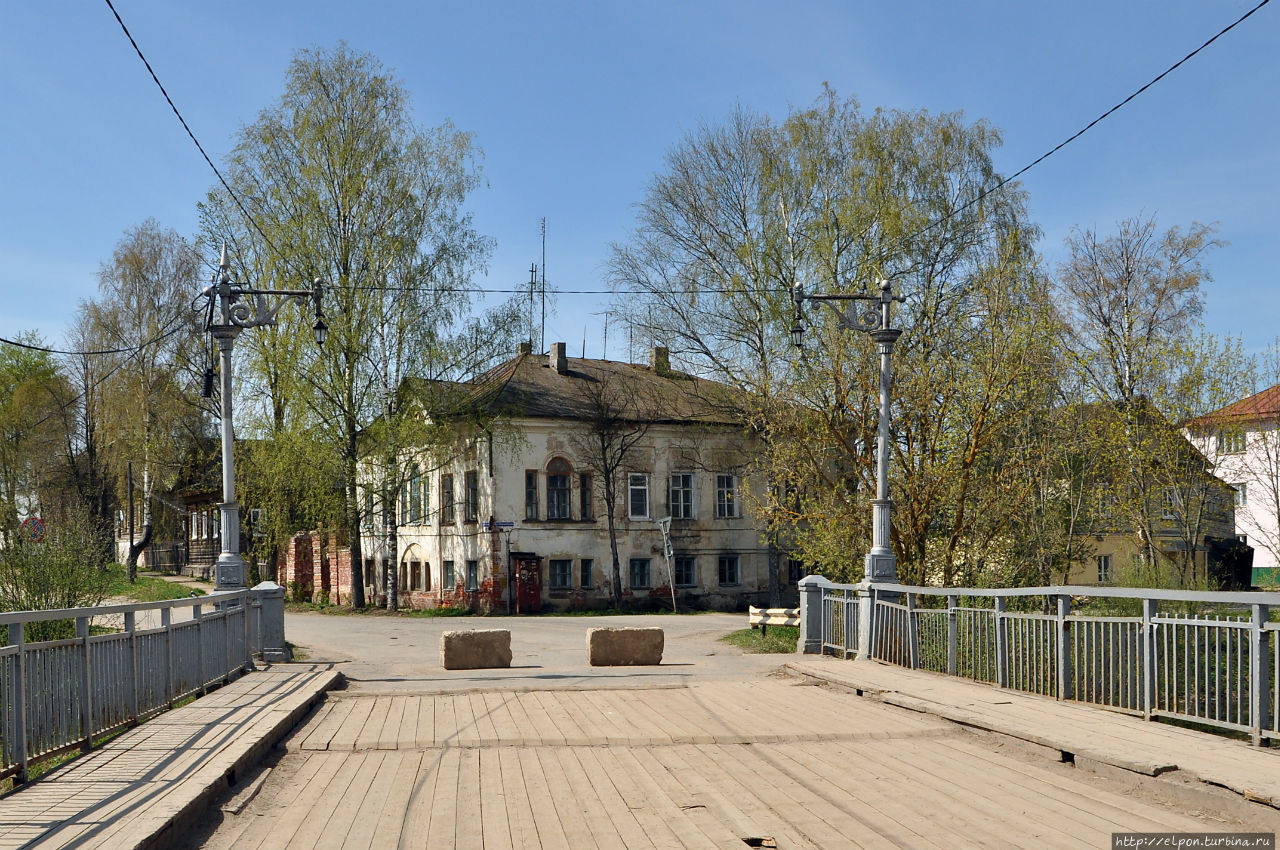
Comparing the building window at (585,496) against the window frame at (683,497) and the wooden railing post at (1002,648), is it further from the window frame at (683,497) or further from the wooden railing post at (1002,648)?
the wooden railing post at (1002,648)

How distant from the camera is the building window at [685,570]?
4397 centimetres

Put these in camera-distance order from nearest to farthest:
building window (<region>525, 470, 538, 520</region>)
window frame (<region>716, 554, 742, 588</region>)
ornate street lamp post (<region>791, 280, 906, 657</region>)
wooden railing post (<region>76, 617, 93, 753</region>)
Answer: wooden railing post (<region>76, 617, 93, 753</region>) → ornate street lamp post (<region>791, 280, 906, 657</region>) → building window (<region>525, 470, 538, 520</region>) → window frame (<region>716, 554, 742, 588</region>)

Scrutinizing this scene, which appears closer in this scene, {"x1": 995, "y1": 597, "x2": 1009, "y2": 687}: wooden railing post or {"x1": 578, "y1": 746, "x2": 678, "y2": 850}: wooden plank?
{"x1": 578, "y1": 746, "x2": 678, "y2": 850}: wooden plank

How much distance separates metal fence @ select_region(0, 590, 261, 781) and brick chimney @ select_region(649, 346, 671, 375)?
24.9 metres

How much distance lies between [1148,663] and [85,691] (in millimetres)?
8586

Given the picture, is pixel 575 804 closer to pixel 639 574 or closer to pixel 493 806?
pixel 493 806

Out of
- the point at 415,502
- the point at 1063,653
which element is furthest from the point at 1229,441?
the point at 415,502

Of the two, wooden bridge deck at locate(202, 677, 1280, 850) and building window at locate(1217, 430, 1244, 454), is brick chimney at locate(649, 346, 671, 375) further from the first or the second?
wooden bridge deck at locate(202, 677, 1280, 850)

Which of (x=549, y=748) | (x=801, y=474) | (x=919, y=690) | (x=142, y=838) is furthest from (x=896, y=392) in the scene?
(x=142, y=838)

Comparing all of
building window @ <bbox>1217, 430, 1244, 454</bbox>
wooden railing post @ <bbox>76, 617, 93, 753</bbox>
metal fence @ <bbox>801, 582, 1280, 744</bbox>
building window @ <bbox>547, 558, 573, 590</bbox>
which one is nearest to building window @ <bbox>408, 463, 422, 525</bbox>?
building window @ <bbox>547, 558, 573, 590</bbox>

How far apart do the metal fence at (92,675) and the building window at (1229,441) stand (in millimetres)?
24821

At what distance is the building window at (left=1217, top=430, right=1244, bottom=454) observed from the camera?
2947 cm

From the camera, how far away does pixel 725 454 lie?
145ft

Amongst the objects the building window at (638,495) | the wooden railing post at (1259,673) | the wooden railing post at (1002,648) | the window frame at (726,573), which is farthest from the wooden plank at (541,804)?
the window frame at (726,573)
